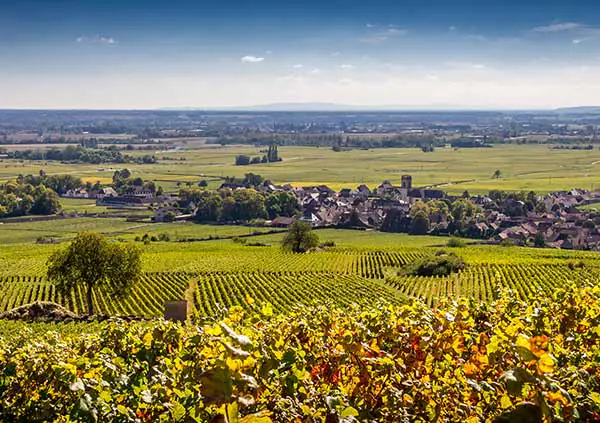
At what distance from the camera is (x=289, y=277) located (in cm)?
5503

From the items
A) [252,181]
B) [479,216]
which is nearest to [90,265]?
[479,216]

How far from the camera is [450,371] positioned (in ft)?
21.2

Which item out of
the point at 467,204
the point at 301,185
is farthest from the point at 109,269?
the point at 301,185

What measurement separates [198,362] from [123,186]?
144222mm

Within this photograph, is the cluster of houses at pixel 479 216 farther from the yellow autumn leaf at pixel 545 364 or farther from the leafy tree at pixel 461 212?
the yellow autumn leaf at pixel 545 364

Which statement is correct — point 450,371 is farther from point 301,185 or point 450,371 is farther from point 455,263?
point 301,185

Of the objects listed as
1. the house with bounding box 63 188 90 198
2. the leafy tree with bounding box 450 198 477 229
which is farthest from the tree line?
the house with bounding box 63 188 90 198

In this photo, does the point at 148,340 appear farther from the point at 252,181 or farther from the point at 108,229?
the point at 252,181

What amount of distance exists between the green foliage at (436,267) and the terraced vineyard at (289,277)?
1205 mm

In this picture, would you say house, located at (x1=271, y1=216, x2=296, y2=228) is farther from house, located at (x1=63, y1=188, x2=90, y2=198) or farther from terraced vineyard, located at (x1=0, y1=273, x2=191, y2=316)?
house, located at (x1=63, y1=188, x2=90, y2=198)

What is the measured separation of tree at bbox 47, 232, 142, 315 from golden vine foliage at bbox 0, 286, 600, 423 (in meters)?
31.7

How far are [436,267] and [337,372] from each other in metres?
54.9

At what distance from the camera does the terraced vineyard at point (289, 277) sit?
46.5 metres

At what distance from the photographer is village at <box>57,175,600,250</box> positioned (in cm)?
9944
